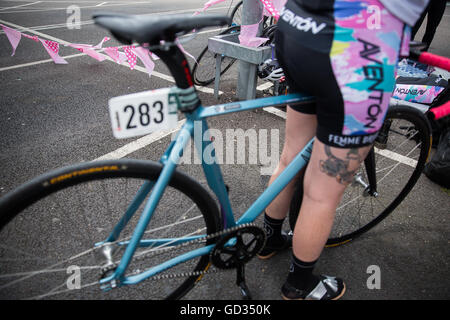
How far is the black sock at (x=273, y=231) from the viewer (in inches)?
73.1

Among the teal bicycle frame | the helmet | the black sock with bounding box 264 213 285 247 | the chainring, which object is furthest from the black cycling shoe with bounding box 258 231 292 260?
the helmet

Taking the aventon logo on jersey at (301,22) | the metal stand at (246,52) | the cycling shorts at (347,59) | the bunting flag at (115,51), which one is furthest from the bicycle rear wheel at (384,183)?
the bunting flag at (115,51)

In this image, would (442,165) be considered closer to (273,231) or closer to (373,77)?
(273,231)

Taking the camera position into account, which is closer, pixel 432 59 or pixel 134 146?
pixel 432 59

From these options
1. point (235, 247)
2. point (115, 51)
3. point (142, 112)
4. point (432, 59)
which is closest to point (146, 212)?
point (142, 112)

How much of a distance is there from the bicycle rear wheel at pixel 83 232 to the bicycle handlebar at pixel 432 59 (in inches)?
43.7

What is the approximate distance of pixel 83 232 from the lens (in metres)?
2.02

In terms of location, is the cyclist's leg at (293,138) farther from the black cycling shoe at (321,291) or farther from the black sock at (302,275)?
the black cycling shoe at (321,291)

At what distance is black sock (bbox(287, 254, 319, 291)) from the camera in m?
1.58

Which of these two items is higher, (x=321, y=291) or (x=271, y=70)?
(x=271, y=70)

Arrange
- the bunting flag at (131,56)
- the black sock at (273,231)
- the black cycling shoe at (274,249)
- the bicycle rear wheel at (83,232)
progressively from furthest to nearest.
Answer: the bunting flag at (131,56) < the black cycling shoe at (274,249) < the black sock at (273,231) < the bicycle rear wheel at (83,232)

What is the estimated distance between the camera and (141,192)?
132cm

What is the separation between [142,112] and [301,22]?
2.40 feet

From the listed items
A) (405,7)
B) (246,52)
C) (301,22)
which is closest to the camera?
(405,7)
